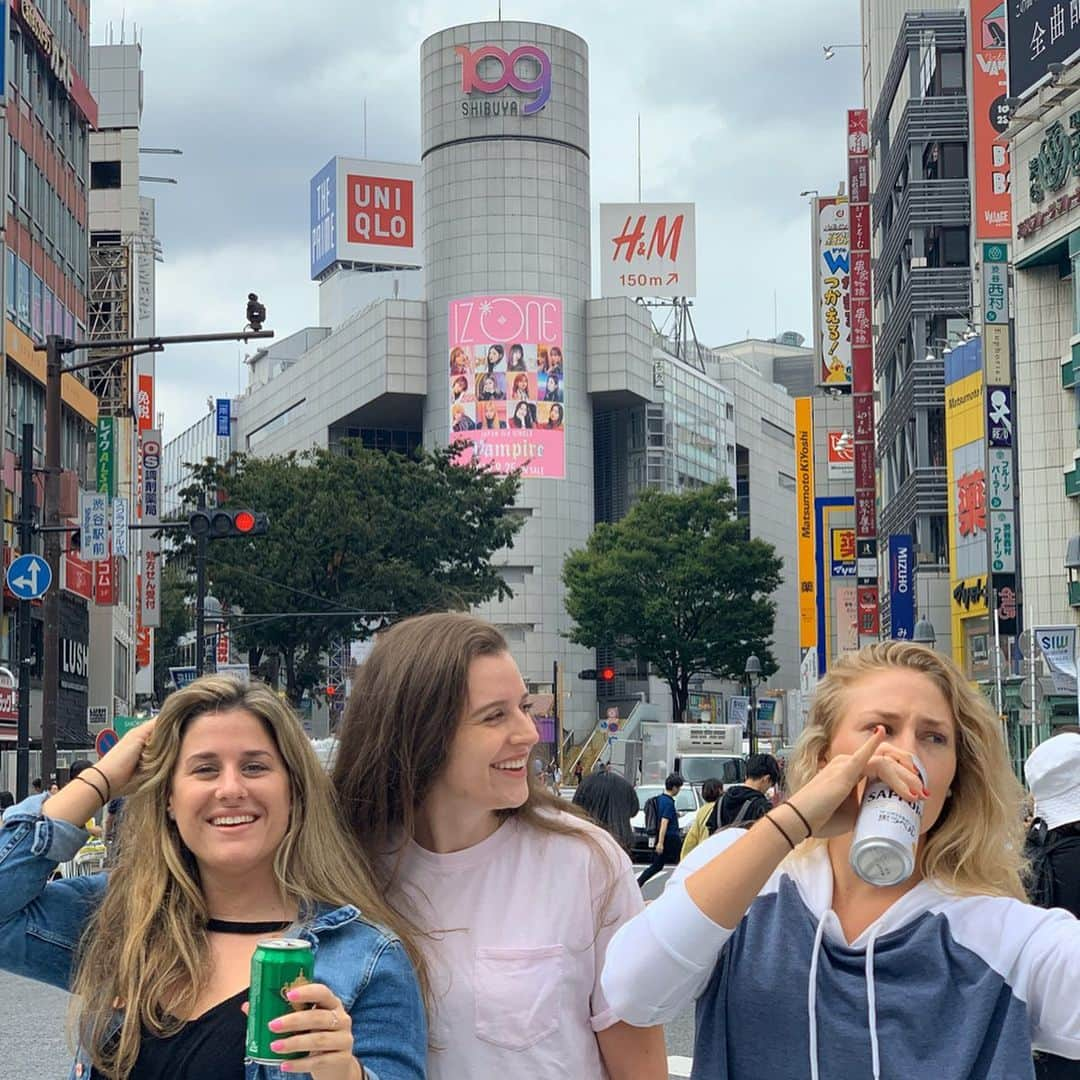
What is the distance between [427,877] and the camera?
3482mm

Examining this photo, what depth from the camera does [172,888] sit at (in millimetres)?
3316

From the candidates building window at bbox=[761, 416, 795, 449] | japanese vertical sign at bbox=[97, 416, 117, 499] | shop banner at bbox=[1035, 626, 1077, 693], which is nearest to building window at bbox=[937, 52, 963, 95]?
shop banner at bbox=[1035, 626, 1077, 693]

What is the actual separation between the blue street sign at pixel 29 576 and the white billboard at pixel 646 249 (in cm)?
9121

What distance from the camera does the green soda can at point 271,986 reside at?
261 cm

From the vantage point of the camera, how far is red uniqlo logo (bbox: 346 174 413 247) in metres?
126

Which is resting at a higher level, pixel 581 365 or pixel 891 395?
pixel 581 365

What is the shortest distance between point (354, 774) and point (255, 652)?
4742cm

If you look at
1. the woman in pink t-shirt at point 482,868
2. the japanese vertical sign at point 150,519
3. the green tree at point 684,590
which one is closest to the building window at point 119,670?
the japanese vertical sign at point 150,519

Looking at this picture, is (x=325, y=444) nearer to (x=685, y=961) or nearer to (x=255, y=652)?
(x=255, y=652)

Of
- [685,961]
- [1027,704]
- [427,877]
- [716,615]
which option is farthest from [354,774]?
[716,615]

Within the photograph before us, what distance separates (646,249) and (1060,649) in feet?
261

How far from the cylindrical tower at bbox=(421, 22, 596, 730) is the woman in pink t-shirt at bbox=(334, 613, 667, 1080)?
308ft

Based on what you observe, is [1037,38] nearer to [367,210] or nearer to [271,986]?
[271,986]

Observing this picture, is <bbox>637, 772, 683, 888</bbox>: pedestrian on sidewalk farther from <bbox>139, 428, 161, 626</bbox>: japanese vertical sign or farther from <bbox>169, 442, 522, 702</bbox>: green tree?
<bbox>139, 428, 161, 626</bbox>: japanese vertical sign
